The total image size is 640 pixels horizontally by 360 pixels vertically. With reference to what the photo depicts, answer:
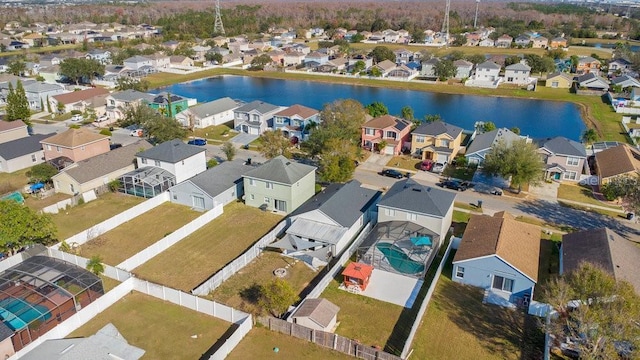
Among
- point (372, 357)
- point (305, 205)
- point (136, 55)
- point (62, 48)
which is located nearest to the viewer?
point (372, 357)

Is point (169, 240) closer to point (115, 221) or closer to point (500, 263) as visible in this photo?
point (115, 221)

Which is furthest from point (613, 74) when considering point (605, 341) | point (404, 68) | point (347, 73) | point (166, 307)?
point (166, 307)

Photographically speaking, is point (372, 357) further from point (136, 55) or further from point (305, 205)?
point (136, 55)

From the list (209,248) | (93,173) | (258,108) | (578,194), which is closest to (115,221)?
(209,248)

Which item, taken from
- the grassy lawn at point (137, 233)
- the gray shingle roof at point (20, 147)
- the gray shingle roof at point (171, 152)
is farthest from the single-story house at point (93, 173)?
the gray shingle roof at point (20, 147)

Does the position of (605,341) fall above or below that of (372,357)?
above

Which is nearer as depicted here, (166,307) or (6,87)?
(166,307)
